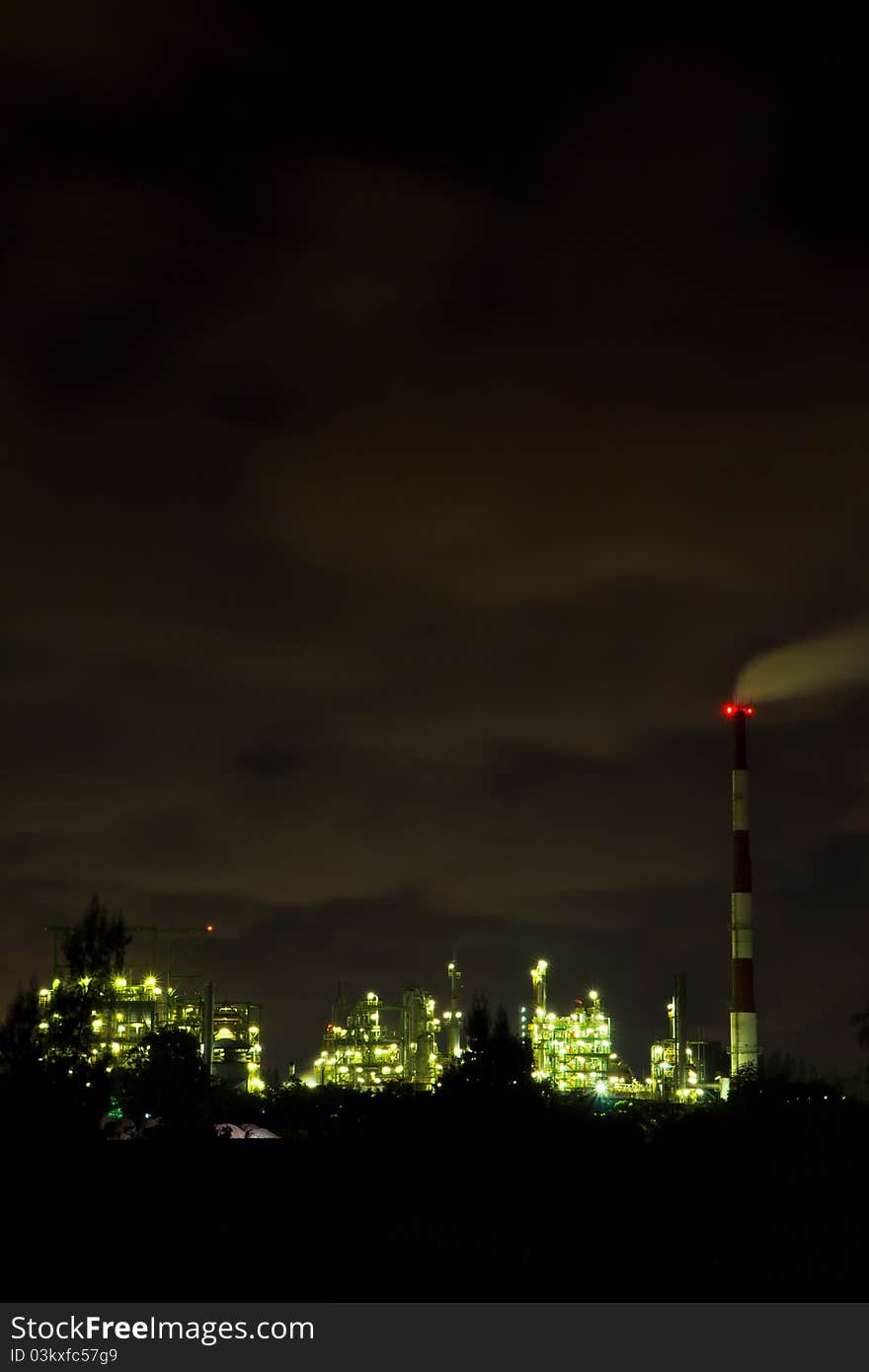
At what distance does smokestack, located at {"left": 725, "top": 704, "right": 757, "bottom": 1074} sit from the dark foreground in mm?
51840

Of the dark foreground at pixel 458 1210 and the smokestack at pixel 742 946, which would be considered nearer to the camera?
the dark foreground at pixel 458 1210

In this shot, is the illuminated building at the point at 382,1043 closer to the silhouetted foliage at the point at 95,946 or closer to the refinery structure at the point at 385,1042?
the refinery structure at the point at 385,1042

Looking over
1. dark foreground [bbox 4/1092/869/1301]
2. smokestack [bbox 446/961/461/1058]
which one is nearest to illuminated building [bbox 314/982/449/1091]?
smokestack [bbox 446/961/461/1058]

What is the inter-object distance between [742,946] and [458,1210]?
201ft

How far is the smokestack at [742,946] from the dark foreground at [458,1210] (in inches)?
2041

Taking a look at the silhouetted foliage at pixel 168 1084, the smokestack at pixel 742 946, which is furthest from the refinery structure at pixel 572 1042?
the silhouetted foliage at pixel 168 1084

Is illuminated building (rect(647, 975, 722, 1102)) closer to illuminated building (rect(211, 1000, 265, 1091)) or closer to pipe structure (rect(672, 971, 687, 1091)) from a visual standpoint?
pipe structure (rect(672, 971, 687, 1091))

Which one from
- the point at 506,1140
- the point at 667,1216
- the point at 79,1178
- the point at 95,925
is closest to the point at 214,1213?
the point at 79,1178

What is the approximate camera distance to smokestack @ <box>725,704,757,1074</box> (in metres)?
84.4

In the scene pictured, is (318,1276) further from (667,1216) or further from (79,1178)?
(667,1216)

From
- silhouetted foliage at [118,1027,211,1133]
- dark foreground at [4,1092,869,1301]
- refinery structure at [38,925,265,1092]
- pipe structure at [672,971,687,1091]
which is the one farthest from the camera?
pipe structure at [672,971,687,1091]

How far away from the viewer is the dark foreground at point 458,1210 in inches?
802

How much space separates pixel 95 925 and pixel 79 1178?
888 inches

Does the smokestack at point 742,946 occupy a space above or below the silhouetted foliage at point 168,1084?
above
